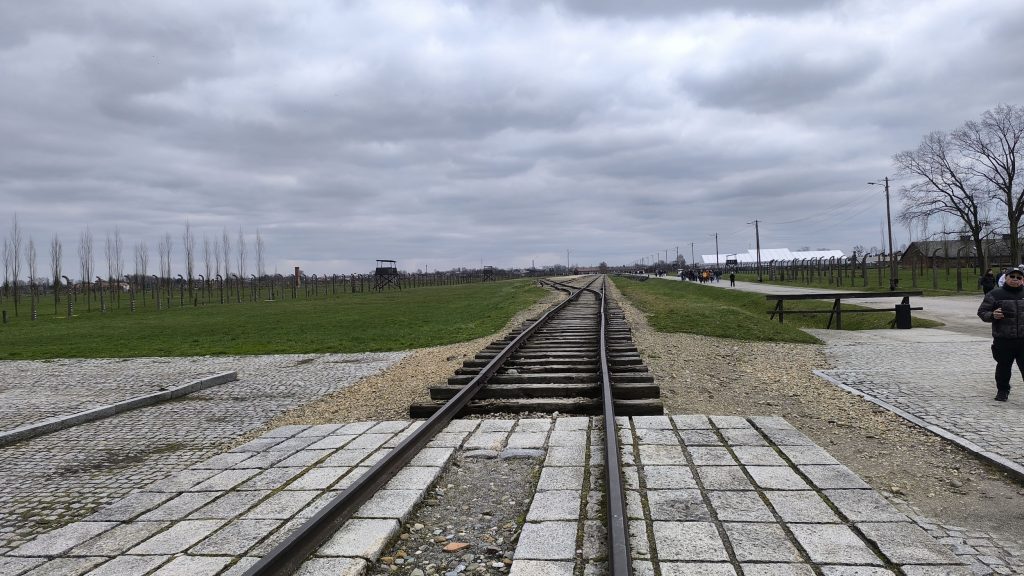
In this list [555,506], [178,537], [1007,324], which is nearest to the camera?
[178,537]

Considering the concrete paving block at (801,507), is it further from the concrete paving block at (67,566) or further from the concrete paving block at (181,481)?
the concrete paving block at (181,481)

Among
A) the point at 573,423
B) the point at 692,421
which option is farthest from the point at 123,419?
the point at 692,421

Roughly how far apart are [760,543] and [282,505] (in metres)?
2.91

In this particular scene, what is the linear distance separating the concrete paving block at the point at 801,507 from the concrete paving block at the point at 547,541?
128 centimetres

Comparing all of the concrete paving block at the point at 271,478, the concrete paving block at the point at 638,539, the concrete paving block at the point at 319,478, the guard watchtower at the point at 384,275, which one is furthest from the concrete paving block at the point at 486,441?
the guard watchtower at the point at 384,275

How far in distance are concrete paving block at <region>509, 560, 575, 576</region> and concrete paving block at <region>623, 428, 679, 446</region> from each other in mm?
2421

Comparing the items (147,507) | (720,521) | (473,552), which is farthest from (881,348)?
(147,507)

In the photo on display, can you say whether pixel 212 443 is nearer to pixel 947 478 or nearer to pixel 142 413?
pixel 142 413

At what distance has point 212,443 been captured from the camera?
6.32 metres

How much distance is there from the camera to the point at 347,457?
205 inches

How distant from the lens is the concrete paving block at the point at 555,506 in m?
3.75

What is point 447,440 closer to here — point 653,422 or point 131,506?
point 653,422

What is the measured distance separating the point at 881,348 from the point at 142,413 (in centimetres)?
1296

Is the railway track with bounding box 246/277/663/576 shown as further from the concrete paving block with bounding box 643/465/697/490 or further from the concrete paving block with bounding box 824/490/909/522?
the concrete paving block with bounding box 824/490/909/522
